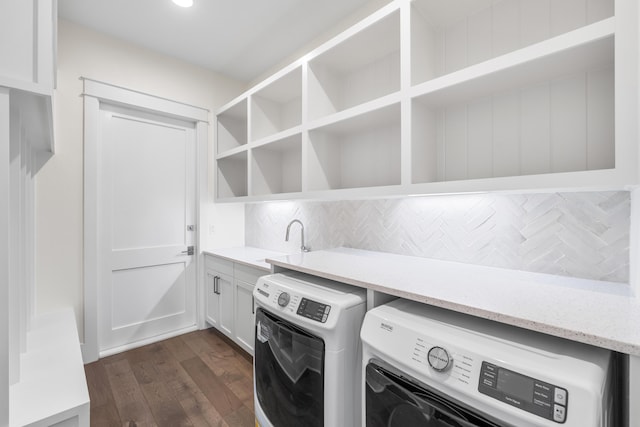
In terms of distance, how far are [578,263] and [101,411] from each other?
2723 mm

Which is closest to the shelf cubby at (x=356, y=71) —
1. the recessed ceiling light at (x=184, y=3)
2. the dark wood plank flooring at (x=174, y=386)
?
the recessed ceiling light at (x=184, y=3)

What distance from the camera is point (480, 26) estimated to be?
154 cm

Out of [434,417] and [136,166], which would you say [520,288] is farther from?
[136,166]

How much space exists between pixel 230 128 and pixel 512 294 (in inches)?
116

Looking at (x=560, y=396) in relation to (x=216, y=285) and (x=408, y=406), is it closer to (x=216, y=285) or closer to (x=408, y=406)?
(x=408, y=406)

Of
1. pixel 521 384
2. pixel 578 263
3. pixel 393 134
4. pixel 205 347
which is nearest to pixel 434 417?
pixel 521 384

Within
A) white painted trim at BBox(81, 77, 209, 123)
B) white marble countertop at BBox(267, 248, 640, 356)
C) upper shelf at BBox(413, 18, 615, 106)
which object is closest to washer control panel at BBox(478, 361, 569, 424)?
white marble countertop at BBox(267, 248, 640, 356)

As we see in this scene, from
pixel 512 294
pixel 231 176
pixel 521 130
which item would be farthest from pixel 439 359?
pixel 231 176

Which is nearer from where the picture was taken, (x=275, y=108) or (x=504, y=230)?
(x=504, y=230)

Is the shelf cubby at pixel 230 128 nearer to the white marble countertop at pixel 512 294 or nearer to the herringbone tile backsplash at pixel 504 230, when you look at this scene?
the herringbone tile backsplash at pixel 504 230

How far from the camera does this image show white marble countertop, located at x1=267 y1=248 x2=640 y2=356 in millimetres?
749

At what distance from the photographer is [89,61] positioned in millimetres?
2332

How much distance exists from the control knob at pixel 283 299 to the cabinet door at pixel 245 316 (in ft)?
2.93

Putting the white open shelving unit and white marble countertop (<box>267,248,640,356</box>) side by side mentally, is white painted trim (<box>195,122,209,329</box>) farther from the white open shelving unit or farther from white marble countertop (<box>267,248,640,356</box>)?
white marble countertop (<box>267,248,640,356</box>)
